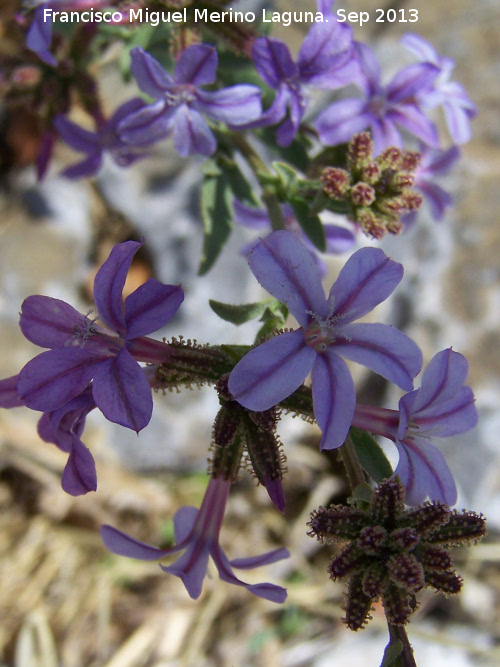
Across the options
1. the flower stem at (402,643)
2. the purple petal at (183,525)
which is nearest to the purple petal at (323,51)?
the purple petal at (183,525)

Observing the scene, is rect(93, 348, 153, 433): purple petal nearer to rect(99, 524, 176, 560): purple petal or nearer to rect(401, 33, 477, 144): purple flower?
rect(99, 524, 176, 560): purple petal

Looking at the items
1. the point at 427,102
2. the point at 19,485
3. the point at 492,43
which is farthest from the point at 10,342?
the point at 492,43

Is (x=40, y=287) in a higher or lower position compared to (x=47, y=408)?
higher

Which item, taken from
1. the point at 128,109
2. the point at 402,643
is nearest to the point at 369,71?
the point at 128,109

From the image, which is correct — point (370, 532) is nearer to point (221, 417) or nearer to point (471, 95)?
point (221, 417)

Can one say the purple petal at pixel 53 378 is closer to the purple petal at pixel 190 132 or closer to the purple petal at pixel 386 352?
the purple petal at pixel 386 352
